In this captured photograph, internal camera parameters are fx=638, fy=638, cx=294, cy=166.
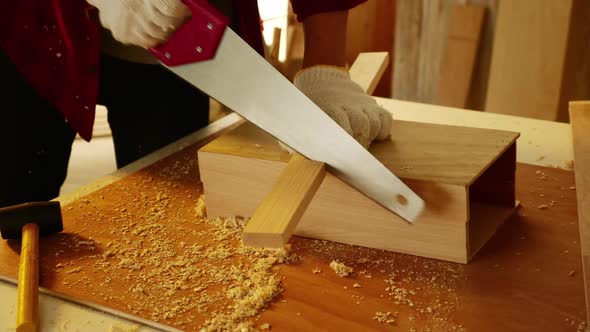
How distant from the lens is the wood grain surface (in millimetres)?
852

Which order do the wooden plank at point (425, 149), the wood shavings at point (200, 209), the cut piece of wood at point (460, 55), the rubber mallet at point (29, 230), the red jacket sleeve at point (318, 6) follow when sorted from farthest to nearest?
the cut piece of wood at point (460, 55), the red jacket sleeve at point (318, 6), the wood shavings at point (200, 209), the wooden plank at point (425, 149), the rubber mallet at point (29, 230)

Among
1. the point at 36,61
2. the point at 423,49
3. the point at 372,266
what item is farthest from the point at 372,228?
the point at 423,49

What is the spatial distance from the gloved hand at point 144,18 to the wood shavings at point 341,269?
0.43 metres

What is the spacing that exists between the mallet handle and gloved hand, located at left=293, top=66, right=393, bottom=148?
0.51 metres

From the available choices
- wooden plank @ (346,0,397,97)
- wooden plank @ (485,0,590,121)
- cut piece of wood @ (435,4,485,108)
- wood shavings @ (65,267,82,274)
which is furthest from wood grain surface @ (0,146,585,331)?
wooden plank @ (346,0,397,97)

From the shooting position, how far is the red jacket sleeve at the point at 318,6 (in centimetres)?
127

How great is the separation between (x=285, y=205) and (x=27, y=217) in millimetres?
436

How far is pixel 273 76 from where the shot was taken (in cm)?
95

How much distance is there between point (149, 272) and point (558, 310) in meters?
0.58

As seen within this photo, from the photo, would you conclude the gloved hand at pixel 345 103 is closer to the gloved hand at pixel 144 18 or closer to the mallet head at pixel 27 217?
the gloved hand at pixel 144 18

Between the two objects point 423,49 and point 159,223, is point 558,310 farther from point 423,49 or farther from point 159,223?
point 423,49

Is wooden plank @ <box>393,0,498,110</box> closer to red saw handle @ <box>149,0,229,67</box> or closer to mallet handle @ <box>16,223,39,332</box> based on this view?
red saw handle @ <box>149,0,229,67</box>

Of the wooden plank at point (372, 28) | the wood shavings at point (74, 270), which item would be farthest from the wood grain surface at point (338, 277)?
the wooden plank at point (372, 28)

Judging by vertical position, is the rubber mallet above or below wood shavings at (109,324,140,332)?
above
